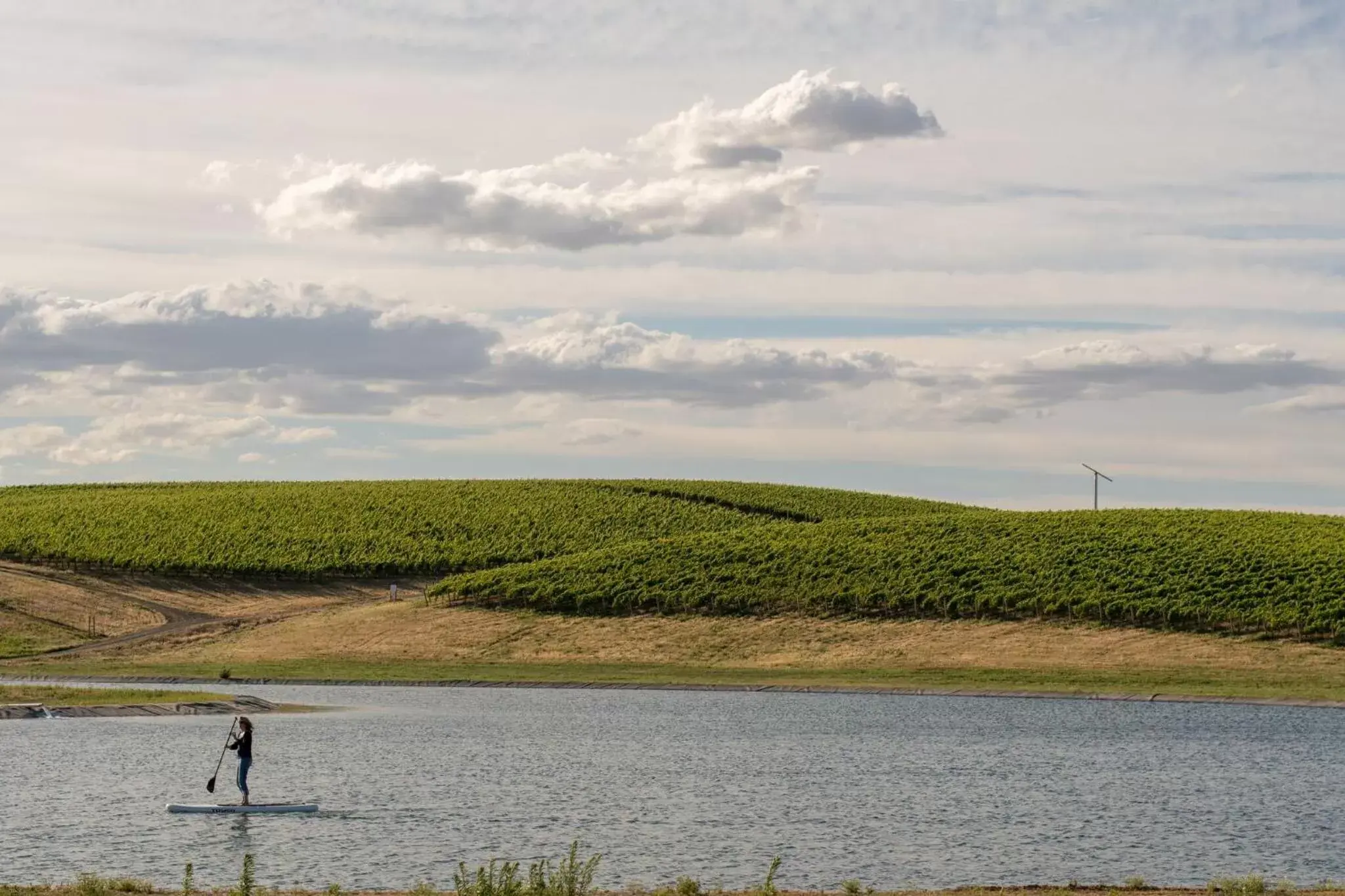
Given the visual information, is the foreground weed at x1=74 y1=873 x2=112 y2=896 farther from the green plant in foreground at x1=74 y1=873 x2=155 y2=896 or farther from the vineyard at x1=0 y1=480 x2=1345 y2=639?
the vineyard at x1=0 y1=480 x2=1345 y2=639

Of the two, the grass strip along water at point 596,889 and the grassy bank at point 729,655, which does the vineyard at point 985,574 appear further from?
the grass strip along water at point 596,889

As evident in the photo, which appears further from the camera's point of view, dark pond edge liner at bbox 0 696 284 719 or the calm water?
dark pond edge liner at bbox 0 696 284 719

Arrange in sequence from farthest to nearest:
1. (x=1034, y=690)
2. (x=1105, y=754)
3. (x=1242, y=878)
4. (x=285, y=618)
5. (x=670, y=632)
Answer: (x=285, y=618)
(x=670, y=632)
(x=1034, y=690)
(x=1105, y=754)
(x=1242, y=878)

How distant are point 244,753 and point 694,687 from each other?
42495 mm

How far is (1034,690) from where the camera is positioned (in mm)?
73375

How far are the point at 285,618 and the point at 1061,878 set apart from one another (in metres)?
89.6

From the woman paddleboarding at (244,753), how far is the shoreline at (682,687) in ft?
131

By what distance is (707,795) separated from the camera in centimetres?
3838

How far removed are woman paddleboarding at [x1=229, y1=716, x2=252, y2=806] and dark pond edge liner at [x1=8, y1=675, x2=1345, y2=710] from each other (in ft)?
131

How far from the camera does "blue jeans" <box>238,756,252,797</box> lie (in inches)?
1430

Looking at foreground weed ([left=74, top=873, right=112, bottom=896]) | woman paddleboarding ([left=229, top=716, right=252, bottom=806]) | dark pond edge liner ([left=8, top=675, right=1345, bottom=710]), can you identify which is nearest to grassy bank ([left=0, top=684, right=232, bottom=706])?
dark pond edge liner ([left=8, top=675, right=1345, bottom=710])

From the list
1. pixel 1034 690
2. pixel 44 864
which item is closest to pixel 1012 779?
pixel 44 864

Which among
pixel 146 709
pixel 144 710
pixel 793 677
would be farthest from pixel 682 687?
pixel 144 710

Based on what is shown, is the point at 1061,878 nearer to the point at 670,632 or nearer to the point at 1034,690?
the point at 1034,690
